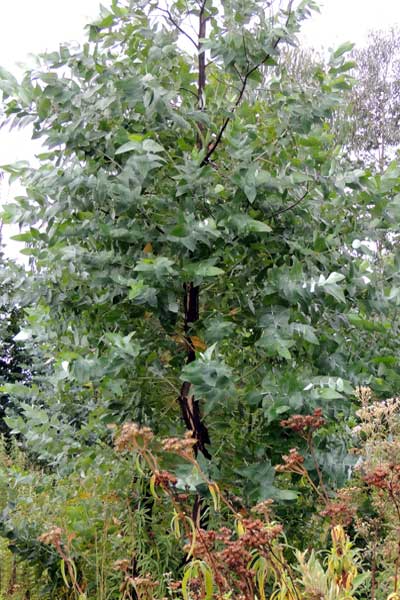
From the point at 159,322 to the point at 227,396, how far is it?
53cm

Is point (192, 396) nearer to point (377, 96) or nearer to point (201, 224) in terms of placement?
point (201, 224)

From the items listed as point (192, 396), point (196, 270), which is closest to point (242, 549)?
point (196, 270)

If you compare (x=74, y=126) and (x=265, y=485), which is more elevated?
(x=74, y=126)

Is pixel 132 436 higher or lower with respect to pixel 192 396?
higher

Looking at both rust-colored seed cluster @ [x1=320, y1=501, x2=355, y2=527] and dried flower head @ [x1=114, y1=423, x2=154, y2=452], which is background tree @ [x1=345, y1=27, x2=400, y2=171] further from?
dried flower head @ [x1=114, y1=423, x2=154, y2=452]

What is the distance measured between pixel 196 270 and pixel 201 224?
15 cm

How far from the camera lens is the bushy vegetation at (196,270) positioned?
2.55m

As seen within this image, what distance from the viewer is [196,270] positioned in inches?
97.7

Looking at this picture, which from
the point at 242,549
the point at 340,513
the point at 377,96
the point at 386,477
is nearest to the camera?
the point at 242,549

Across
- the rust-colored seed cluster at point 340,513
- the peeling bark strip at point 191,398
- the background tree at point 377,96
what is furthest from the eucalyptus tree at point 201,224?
the background tree at point 377,96

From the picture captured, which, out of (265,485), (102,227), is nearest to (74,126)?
(102,227)

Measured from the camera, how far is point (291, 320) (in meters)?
2.74

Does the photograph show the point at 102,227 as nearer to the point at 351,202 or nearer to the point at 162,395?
the point at 162,395

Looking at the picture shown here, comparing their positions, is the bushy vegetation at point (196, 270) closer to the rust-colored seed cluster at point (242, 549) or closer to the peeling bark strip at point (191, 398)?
the peeling bark strip at point (191, 398)
